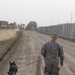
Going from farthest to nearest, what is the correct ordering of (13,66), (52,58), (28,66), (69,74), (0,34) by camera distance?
(0,34) → (28,66) → (69,74) → (13,66) → (52,58)

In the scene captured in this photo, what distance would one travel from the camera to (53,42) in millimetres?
9008

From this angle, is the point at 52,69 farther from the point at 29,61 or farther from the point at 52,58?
the point at 29,61

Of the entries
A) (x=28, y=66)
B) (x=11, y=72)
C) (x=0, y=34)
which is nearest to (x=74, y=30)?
(x=0, y=34)

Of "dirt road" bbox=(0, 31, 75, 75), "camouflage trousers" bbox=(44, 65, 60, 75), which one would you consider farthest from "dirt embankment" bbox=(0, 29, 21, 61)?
"camouflage trousers" bbox=(44, 65, 60, 75)

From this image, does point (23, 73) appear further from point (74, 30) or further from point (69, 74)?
point (74, 30)

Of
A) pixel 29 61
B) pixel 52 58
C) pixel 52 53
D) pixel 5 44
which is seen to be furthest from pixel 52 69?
→ pixel 5 44

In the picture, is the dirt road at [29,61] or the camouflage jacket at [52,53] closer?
the camouflage jacket at [52,53]

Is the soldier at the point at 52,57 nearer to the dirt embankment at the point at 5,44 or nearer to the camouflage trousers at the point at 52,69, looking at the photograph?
the camouflage trousers at the point at 52,69

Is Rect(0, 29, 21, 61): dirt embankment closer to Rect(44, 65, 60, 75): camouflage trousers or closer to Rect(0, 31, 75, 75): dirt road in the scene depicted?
Rect(0, 31, 75, 75): dirt road

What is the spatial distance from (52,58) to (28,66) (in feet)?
31.2

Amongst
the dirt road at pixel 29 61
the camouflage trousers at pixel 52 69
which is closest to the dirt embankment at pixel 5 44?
the dirt road at pixel 29 61

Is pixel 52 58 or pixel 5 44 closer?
pixel 52 58

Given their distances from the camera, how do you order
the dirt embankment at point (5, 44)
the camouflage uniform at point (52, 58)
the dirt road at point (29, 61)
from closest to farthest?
the camouflage uniform at point (52, 58) < the dirt road at point (29, 61) < the dirt embankment at point (5, 44)

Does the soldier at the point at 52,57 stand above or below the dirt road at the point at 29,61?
above
